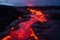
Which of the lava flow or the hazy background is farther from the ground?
the hazy background

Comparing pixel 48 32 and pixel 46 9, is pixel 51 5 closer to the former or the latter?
pixel 46 9

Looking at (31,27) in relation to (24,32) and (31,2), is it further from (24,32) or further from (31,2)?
(31,2)

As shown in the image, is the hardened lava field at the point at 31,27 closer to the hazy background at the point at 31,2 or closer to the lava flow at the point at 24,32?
the lava flow at the point at 24,32

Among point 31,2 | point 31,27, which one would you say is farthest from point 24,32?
point 31,2

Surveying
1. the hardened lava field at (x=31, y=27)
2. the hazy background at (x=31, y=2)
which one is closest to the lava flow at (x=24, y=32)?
the hardened lava field at (x=31, y=27)

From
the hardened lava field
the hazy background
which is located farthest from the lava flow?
the hazy background

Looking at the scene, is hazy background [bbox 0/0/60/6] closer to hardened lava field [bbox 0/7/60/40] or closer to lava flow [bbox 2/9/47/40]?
hardened lava field [bbox 0/7/60/40]

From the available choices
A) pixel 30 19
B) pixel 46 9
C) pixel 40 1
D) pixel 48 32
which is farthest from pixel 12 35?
pixel 40 1

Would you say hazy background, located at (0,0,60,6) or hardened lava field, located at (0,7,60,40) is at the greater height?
hazy background, located at (0,0,60,6)

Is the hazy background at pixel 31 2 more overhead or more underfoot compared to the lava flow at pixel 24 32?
more overhead

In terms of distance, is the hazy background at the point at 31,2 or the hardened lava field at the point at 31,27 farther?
the hazy background at the point at 31,2

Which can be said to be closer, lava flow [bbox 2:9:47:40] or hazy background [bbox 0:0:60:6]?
lava flow [bbox 2:9:47:40]
